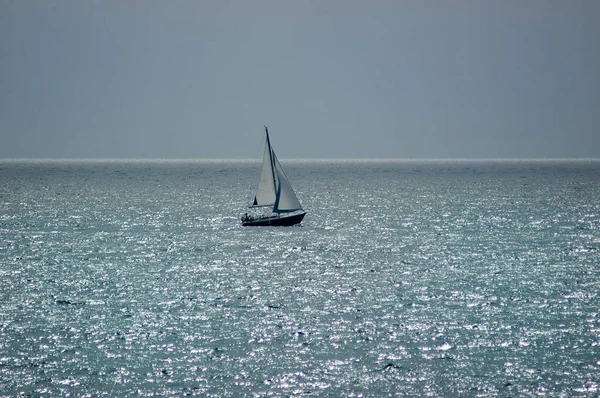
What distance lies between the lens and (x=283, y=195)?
308 feet

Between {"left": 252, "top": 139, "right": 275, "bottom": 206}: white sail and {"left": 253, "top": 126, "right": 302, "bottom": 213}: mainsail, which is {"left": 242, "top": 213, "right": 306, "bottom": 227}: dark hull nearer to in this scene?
{"left": 253, "top": 126, "right": 302, "bottom": 213}: mainsail

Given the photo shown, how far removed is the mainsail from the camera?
302 feet

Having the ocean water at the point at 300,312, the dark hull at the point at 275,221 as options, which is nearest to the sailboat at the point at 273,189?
the dark hull at the point at 275,221

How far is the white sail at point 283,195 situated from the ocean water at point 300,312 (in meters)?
3.49

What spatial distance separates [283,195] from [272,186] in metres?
2.03

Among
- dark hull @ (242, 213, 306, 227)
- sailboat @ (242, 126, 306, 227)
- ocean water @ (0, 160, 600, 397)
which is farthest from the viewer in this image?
dark hull @ (242, 213, 306, 227)

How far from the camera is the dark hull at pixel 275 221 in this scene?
96.7 m

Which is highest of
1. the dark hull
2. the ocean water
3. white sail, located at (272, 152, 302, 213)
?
white sail, located at (272, 152, 302, 213)

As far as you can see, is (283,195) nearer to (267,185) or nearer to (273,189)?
(273,189)

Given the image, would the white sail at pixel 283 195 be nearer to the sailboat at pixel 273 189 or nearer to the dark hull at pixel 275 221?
the sailboat at pixel 273 189

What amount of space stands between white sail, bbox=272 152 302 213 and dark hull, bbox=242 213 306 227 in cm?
194

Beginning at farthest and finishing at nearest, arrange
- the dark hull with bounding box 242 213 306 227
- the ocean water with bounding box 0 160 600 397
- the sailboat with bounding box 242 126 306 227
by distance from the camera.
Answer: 1. the dark hull with bounding box 242 213 306 227
2. the sailboat with bounding box 242 126 306 227
3. the ocean water with bounding box 0 160 600 397

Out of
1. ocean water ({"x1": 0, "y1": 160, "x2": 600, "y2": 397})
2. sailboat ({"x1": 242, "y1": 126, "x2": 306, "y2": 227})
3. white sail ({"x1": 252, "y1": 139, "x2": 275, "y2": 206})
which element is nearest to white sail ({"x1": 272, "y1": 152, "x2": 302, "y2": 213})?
sailboat ({"x1": 242, "y1": 126, "x2": 306, "y2": 227})

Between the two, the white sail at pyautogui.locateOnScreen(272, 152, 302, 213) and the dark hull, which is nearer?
the white sail at pyautogui.locateOnScreen(272, 152, 302, 213)
